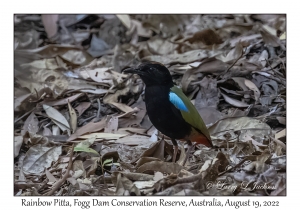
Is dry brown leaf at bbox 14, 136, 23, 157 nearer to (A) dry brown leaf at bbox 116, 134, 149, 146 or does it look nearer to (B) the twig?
(B) the twig

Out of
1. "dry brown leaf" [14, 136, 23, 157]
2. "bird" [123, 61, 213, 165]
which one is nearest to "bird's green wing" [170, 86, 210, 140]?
"bird" [123, 61, 213, 165]

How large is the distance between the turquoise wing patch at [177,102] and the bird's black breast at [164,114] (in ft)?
0.10

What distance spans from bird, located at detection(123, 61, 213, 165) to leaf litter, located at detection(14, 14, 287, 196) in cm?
19

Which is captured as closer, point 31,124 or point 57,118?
point 31,124

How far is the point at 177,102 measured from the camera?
18.4 ft

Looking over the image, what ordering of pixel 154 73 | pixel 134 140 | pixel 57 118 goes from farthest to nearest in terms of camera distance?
pixel 57 118 < pixel 134 140 < pixel 154 73

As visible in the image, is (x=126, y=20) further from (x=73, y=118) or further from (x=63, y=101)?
(x=73, y=118)

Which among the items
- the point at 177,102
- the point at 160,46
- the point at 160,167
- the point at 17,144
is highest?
the point at 160,46

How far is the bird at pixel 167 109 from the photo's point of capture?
5.61 m

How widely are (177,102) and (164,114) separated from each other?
0.19m

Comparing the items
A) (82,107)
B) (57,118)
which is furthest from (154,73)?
(57,118)

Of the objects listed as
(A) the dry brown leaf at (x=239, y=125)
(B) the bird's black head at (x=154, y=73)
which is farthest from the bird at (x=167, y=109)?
(A) the dry brown leaf at (x=239, y=125)

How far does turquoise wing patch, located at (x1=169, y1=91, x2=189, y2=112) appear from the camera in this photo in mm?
5605

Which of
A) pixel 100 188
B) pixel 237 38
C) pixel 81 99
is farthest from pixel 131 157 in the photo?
pixel 237 38
